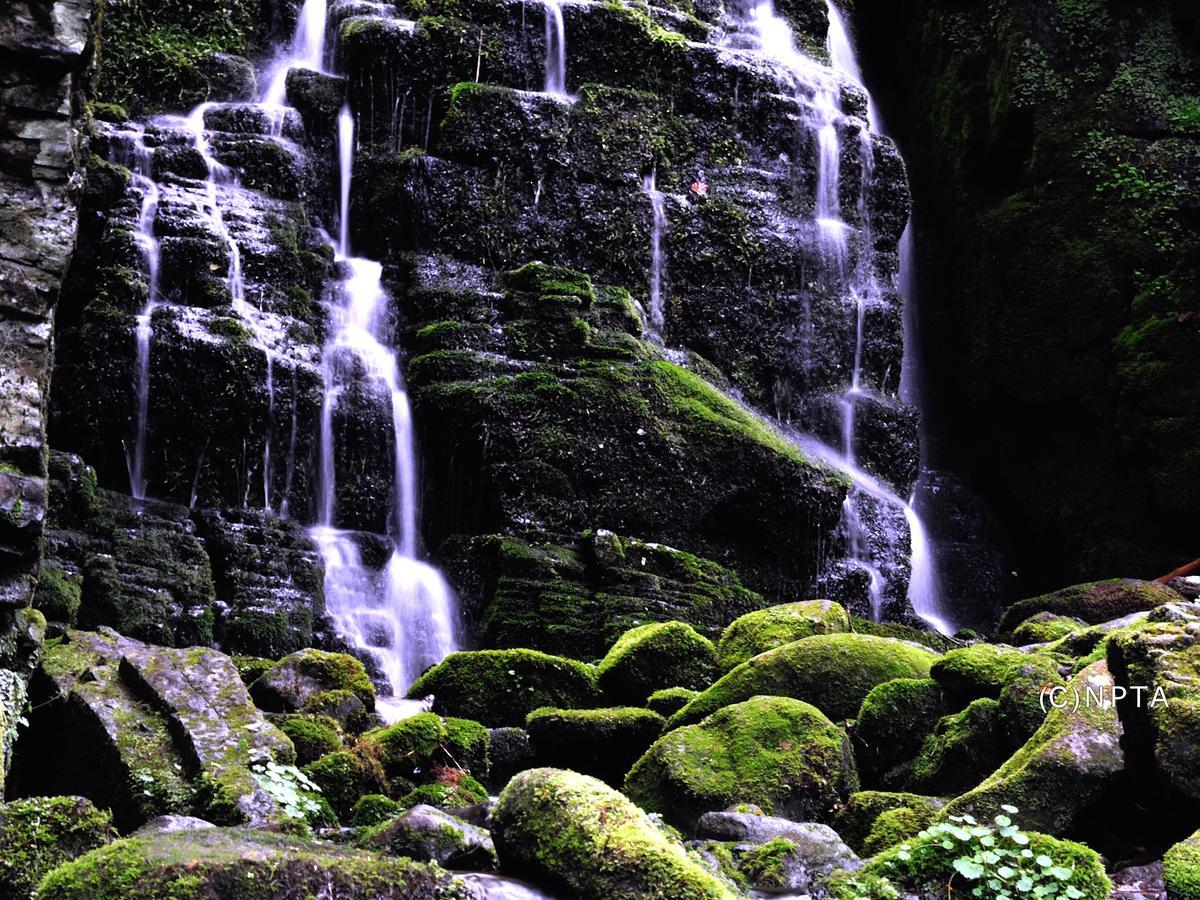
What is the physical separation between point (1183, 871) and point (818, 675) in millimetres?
3567

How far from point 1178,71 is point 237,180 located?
48.9ft

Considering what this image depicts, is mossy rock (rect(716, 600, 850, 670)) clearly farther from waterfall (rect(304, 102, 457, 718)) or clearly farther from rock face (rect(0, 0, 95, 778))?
rock face (rect(0, 0, 95, 778))

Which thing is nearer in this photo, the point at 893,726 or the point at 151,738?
the point at 151,738

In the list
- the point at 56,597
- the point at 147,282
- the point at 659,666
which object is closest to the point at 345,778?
the point at 659,666

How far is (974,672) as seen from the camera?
703cm

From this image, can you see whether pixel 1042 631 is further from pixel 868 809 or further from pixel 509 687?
pixel 868 809

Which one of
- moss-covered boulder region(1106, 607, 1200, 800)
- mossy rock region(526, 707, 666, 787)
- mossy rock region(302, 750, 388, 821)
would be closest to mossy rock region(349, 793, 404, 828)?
mossy rock region(302, 750, 388, 821)

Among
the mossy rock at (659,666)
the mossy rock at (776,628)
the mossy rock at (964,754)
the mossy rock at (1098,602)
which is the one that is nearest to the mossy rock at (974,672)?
the mossy rock at (964,754)

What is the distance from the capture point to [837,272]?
1784 centimetres

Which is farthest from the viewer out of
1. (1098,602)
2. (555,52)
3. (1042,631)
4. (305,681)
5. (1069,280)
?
(1069,280)

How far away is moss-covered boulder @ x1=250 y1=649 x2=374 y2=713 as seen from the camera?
7039 mm

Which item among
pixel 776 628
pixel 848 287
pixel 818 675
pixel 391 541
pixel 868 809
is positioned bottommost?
pixel 868 809

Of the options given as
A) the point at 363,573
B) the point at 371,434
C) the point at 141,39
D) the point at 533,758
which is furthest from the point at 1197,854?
the point at 141,39

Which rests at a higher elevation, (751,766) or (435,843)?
(435,843)
